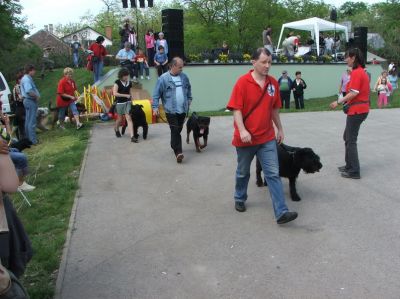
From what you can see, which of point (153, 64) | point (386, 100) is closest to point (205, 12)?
point (153, 64)

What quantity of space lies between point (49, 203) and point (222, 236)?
2695mm

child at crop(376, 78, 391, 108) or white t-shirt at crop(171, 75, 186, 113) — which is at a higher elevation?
white t-shirt at crop(171, 75, 186, 113)

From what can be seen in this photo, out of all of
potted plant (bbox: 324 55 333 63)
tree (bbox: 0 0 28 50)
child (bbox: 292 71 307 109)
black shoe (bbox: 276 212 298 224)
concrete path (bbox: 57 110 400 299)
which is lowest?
concrete path (bbox: 57 110 400 299)

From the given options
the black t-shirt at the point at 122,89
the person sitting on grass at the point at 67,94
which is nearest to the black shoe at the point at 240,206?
the black t-shirt at the point at 122,89

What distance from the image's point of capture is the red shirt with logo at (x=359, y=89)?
6.36m

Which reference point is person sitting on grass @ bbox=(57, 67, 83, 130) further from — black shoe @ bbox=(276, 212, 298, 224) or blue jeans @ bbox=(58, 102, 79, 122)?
black shoe @ bbox=(276, 212, 298, 224)

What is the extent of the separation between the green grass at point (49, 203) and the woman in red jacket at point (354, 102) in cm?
399

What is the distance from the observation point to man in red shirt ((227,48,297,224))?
16.1ft

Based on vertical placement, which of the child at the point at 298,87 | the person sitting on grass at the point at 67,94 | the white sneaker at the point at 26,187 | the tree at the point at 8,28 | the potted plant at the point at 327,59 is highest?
the tree at the point at 8,28

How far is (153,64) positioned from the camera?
19.4 metres

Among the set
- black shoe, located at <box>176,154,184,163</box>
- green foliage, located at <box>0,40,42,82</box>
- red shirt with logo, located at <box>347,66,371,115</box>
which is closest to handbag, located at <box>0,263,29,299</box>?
red shirt with logo, located at <box>347,66,371,115</box>

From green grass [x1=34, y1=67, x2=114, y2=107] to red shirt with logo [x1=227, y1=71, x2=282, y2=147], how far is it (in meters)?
17.6

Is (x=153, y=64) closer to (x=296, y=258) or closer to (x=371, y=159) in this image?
(x=371, y=159)

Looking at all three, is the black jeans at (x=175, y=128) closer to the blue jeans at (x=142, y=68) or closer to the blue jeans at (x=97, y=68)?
the blue jeans at (x=97, y=68)
